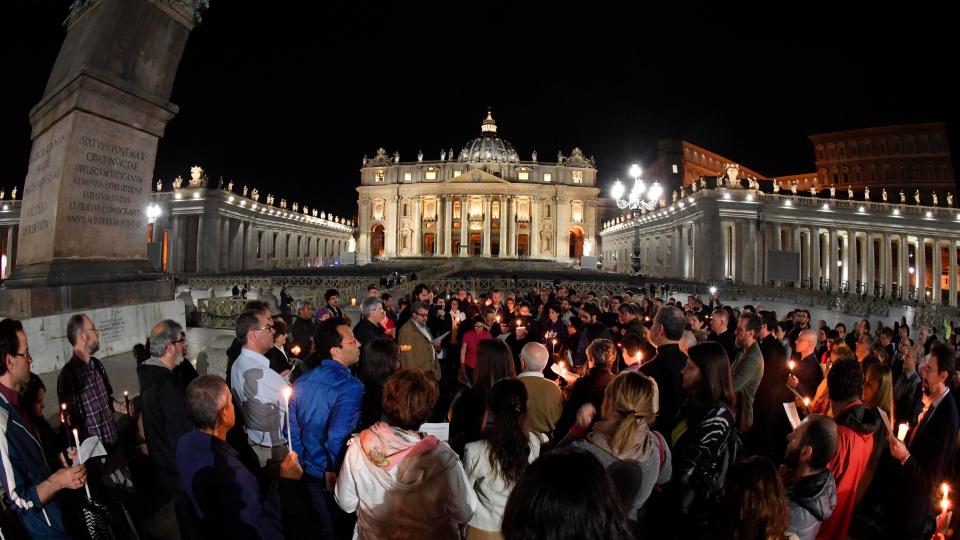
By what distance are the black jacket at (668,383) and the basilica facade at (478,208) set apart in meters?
85.2

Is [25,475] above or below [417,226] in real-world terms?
below

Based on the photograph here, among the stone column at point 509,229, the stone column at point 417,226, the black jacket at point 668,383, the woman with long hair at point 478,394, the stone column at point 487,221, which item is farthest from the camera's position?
the stone column at point 417,226

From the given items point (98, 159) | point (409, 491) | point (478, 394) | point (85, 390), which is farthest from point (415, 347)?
point (98, 159)

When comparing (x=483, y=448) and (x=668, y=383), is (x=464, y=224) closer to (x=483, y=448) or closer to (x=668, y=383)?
(x=668, y=383)

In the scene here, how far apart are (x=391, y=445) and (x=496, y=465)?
2.02ft

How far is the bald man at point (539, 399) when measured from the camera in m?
4.37

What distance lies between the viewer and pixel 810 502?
9.88 feet

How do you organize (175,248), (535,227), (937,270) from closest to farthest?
(175,248) < (937,270) < (535,227)

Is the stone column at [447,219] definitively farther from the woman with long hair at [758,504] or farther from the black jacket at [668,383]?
the woman with long hair at [758,504]

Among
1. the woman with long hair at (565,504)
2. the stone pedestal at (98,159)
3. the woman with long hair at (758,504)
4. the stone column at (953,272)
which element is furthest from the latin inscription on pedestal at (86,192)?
the stone column at (953,272)

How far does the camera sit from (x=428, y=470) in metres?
2.78

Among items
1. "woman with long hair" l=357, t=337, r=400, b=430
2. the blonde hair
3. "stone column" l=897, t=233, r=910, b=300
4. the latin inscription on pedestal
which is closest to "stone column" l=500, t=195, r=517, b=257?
"stone column" l=897, t=233, r=910, b=300

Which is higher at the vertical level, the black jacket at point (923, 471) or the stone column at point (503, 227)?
the stone column at point (503, 227)

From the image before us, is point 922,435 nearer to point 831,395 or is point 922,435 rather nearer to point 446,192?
point 831,395
